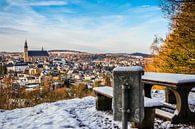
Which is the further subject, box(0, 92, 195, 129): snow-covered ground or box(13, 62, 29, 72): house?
box(13, 62, 29, 72): house

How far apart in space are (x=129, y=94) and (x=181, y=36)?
1403cm

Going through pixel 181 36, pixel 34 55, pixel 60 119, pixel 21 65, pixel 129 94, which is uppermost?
pixel 181 36

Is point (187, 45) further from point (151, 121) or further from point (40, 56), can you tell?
point (40, 56)

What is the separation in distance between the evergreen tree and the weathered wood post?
483 inches

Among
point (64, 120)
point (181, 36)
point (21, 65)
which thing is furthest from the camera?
point (21, 65)

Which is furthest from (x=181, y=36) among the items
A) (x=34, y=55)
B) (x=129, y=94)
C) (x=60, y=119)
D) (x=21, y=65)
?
(x=34, y=55)

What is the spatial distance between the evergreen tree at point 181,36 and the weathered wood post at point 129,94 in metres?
12.3

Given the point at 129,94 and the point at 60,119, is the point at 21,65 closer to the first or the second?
the point at 60,119

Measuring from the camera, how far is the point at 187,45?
16906 millimetres

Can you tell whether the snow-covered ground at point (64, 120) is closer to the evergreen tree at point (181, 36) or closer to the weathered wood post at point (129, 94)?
the weathered wood post at point (129, 94)

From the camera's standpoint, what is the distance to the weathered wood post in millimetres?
3344

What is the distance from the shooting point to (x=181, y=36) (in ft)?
55.1

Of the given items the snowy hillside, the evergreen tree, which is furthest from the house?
the snowy hillside

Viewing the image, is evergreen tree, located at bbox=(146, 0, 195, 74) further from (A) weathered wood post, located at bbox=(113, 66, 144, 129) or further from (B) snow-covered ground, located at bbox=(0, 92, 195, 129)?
(A) weathered wood post, located at bbox=(113, 66, 144, 129)
